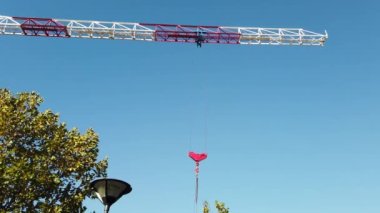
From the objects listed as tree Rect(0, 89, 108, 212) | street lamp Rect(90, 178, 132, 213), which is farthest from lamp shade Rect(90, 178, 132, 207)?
tree Rect(0, 89, 108, 212)

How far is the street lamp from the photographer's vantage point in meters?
17.0

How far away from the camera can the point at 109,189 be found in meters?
17.1

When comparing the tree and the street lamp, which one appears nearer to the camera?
the street lamp

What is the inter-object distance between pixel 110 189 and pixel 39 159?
17848 millimetres

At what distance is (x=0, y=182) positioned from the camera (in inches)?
1176

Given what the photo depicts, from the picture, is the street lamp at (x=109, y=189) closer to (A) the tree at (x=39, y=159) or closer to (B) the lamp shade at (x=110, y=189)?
(B) the lamp shade at (x=110, y=189)

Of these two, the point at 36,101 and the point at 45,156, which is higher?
the point at 36,101

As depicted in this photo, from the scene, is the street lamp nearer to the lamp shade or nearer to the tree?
the lamp shade

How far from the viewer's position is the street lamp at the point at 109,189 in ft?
55.7

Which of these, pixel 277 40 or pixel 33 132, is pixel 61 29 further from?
pixel 33 132

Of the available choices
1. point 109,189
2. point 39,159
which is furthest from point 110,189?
point 39,159

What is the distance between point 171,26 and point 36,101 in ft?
167

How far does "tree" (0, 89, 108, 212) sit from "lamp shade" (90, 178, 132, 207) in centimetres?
1537

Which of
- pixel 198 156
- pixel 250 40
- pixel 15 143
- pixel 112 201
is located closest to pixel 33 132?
pixel 15 143
